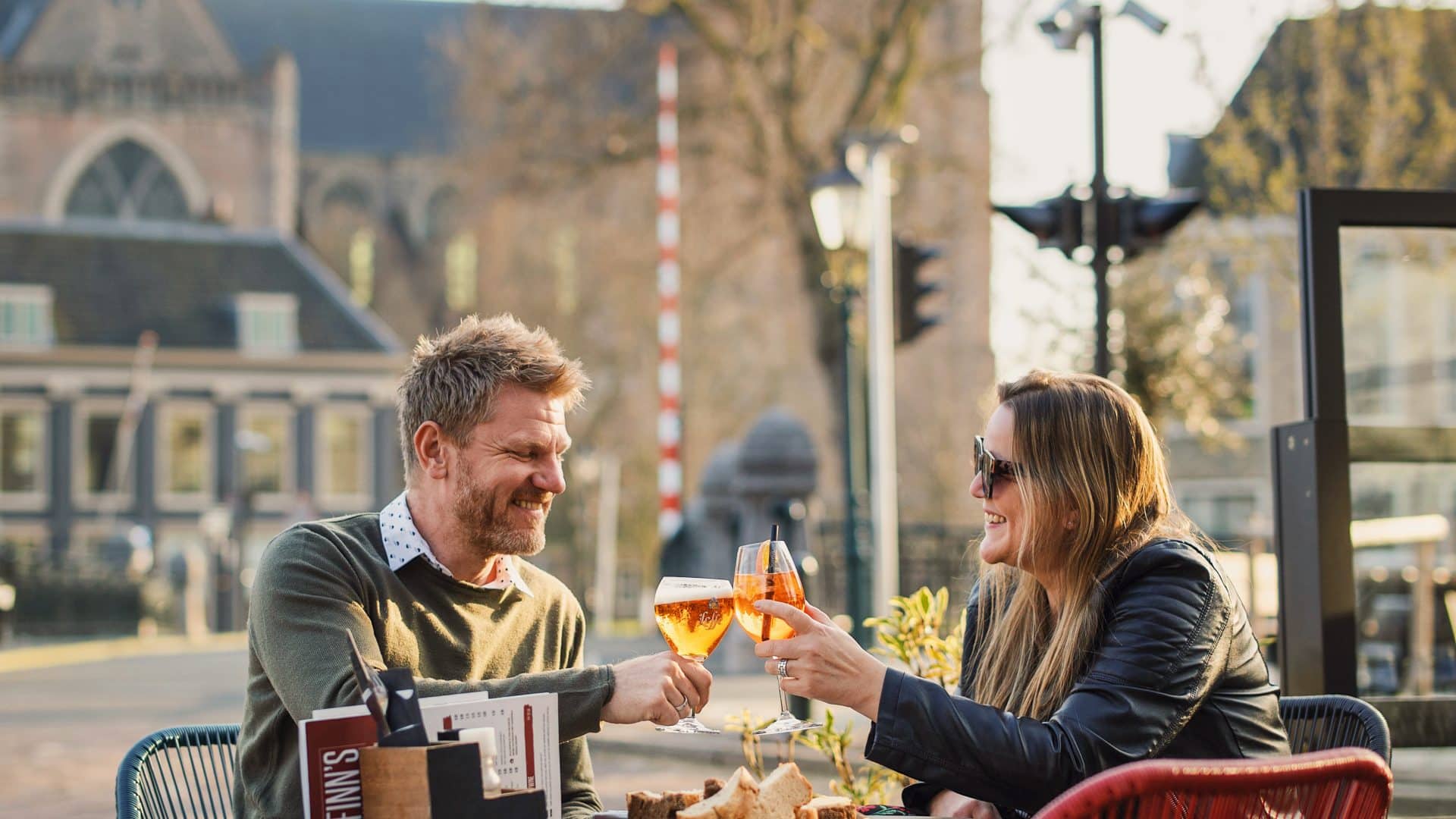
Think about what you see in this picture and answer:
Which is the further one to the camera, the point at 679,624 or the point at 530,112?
the point at 530,112

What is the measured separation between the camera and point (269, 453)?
134 ft

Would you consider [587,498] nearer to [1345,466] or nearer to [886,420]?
[886,420]

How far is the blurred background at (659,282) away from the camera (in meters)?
11.1

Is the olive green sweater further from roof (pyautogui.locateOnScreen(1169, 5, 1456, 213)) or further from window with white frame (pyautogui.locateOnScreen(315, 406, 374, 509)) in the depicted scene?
window with white frame (pyautogui.locateOnScreen(315, 406, 374, 509))

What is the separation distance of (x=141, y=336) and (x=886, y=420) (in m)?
32.0

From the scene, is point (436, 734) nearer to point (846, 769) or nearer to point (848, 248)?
point (846, 769)

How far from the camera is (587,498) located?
3766 cm

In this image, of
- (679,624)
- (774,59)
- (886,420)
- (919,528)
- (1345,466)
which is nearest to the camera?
(679,624)

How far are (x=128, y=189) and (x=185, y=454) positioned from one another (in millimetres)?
10939

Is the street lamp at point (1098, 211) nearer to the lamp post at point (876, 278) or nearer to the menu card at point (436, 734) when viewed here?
Answer: the lamp post at point (876, 278)

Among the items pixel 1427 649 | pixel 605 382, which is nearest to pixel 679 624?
Result: pixel 1427 649

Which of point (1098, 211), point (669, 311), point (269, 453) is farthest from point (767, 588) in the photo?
point (269, 453)

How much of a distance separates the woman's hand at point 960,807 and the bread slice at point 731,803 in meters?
0.79

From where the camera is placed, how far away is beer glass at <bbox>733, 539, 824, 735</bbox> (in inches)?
102
